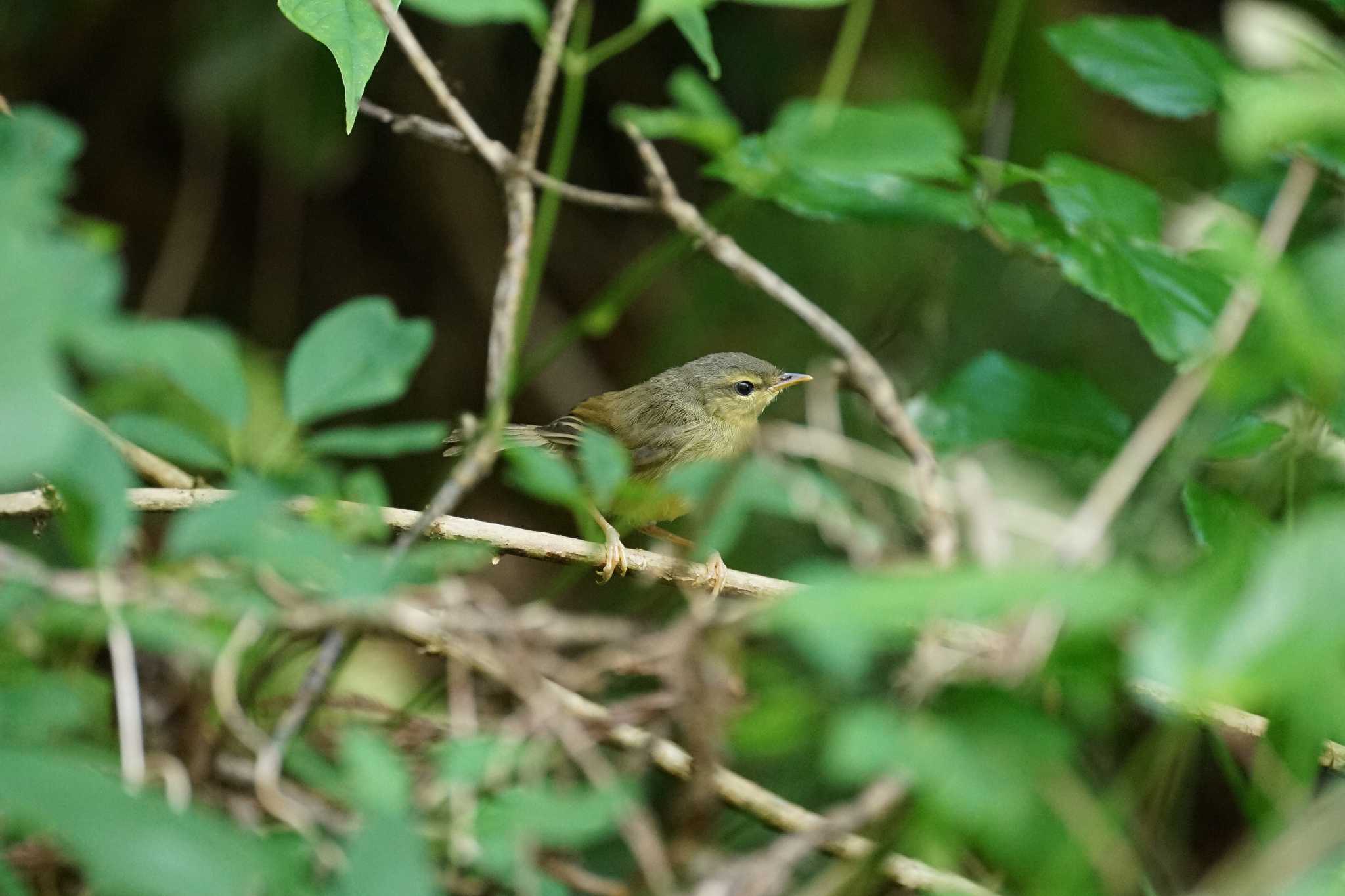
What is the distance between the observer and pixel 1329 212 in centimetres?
439

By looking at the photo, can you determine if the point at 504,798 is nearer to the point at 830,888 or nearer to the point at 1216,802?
the point at 830,888

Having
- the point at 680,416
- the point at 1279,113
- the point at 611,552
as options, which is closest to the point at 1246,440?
the point at 611,552

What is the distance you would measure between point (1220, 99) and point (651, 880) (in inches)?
82.8

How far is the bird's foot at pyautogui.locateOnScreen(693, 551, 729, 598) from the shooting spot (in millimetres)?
2995

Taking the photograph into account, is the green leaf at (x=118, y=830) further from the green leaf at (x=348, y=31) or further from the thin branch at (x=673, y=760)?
the thin branch at (x=673, y=760)

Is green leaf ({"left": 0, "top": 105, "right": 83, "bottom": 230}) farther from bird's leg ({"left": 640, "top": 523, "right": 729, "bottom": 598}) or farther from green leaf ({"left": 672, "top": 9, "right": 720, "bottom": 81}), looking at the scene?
bird's leg ({"left": 640, "top": 523, "right": 729, "bottom": 598})

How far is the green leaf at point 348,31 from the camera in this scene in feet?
6.03

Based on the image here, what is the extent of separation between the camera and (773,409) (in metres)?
5.79

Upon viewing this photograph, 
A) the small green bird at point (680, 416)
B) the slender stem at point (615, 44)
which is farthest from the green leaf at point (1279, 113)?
the small green bird at point (680, 416)

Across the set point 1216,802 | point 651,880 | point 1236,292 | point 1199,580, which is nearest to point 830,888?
point 651,880

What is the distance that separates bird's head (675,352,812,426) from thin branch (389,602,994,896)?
1.87 meters

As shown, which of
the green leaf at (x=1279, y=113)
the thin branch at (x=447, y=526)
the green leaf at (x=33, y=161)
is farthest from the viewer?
the thin branch at (x=447, y=526)

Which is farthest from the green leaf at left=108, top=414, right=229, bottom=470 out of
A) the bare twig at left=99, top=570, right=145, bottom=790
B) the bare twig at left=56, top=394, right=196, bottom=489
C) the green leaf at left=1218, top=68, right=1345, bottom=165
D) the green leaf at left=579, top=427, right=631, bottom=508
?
the green leaf at left=1218, top=68, right=1345, bottom=165

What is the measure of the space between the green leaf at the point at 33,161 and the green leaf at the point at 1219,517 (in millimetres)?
1832
